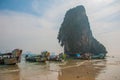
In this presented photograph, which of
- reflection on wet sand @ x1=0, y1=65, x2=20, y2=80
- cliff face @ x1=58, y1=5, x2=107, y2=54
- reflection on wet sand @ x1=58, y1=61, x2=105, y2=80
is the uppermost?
cliff face @ x1=58, y1=5, x2=107, y2=54

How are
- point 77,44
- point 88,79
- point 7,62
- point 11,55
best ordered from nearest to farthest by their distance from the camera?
point 88,79, point 7,62, point 11,55, point 77,44

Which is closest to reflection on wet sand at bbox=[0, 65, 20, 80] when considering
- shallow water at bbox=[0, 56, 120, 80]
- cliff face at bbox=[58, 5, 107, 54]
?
shallow water at bbox=[0, 56, 120, 80]

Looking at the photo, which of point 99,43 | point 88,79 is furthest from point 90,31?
point 88,79

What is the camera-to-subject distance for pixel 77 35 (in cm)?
7288

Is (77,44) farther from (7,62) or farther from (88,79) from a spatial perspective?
(88,79)

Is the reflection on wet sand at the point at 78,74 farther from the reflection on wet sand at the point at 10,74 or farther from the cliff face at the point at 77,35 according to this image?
the cliff face at the point at 77,35

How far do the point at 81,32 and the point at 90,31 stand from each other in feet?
27.3

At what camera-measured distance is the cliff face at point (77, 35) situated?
235ft

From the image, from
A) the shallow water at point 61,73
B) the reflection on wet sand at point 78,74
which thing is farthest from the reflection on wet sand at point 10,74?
the reflection on wet sand at point 78,74

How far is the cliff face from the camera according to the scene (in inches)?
2822

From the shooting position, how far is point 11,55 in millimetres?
33094

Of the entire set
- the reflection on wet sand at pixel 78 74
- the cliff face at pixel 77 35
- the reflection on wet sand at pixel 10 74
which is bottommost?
the reflection on wet sand at pixel 78 74

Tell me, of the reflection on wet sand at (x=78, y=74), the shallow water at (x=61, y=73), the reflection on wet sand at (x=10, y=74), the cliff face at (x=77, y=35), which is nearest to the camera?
the reflection on wet sand at (x=78, y=74)

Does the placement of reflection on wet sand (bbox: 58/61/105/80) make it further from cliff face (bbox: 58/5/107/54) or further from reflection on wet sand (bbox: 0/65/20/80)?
cliff face (bbox: 58/5/107/54)
